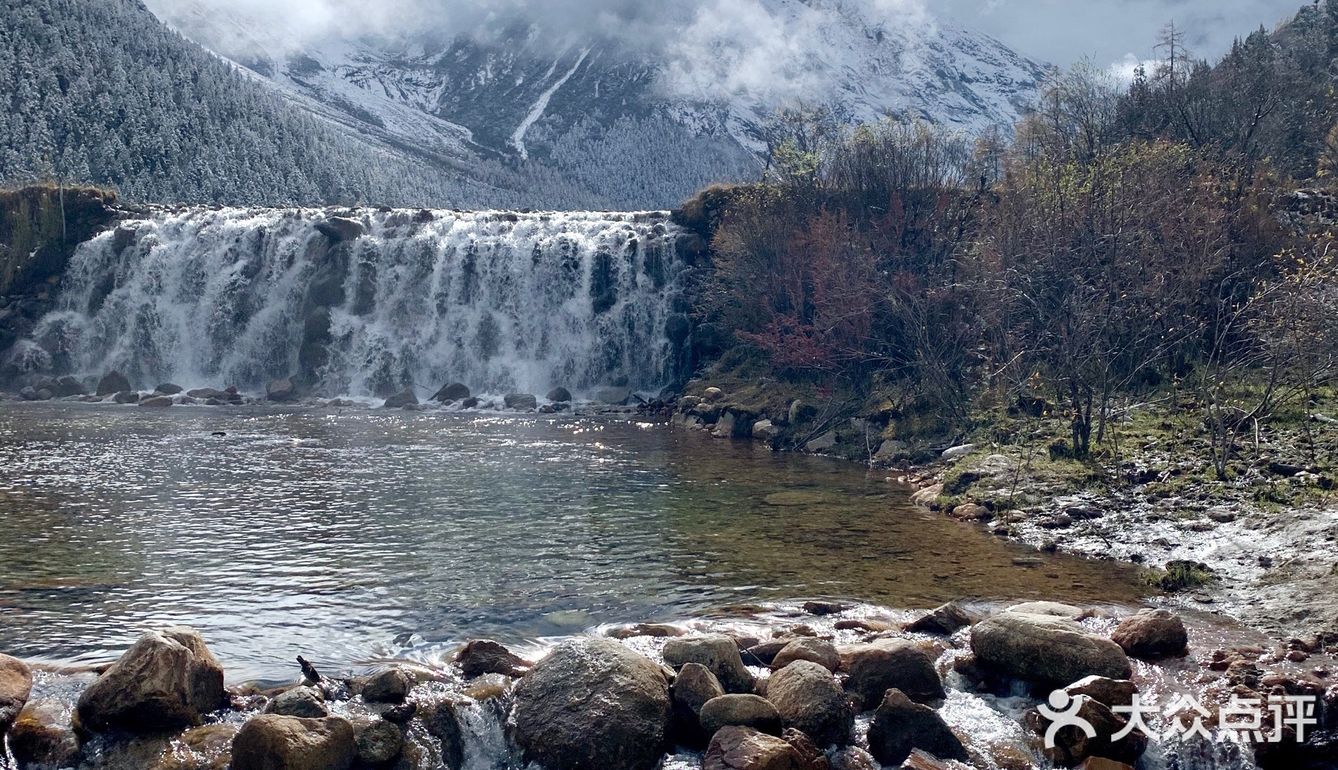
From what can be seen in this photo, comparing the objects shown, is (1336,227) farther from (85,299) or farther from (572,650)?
(85,299)

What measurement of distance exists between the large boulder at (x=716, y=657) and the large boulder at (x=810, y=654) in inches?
18.1

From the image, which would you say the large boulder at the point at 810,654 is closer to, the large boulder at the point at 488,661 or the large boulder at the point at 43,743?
the large boulder at the point at 488,661

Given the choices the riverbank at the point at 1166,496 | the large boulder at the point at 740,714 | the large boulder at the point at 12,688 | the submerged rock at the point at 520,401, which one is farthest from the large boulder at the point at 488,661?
the submerged rock at the point at 520,401

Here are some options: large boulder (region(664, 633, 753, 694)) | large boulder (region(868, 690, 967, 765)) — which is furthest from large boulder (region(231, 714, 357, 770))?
large boulder (region(868, 690, 967, 765))

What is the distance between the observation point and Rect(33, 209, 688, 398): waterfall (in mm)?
46656

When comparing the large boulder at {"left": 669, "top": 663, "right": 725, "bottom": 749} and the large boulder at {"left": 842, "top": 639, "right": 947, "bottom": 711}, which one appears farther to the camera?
the large boulder at {"left": 842, "top": 639, "right": 947, "bottom": 711}

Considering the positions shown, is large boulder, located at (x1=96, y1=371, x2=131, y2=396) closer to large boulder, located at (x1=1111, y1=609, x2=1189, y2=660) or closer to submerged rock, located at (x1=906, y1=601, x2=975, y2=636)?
submerged rock, located at (x1=906, y1=601, x2=975, y2=636)

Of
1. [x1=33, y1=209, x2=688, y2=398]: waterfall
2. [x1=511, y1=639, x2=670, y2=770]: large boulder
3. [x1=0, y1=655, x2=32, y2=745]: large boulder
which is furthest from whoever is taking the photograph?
[x1=33, y1=209, x2=688, y2=398]: waterfall

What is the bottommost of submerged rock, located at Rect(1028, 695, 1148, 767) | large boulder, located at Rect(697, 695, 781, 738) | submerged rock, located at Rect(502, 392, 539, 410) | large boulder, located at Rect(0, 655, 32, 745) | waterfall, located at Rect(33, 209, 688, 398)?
submerged rock, located at Rect(1028, 695, 1148, 767)

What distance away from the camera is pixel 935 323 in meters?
31.3

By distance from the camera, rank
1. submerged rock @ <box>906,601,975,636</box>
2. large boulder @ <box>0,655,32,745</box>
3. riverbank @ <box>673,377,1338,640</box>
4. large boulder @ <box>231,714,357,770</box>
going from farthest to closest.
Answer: riverbank @ <box>673,377,1338,640</box>, submerged rock @ <box>906,601,975,636</box>, large boulder @ <box>0,655,32,745</box>, large boulder @ <box>231,714,357,770</box>

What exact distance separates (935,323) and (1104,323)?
8.74 meters

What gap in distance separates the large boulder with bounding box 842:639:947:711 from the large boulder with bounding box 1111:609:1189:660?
8.13ft

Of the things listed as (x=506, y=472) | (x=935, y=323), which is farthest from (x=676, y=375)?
(x=506, y=472)
